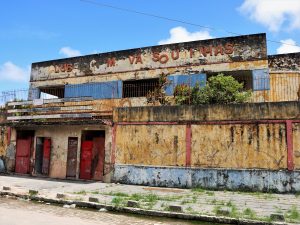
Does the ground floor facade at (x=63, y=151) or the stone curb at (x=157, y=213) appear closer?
the stone curb at (x=157, y=213)

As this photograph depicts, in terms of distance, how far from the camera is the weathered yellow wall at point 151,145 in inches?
→ 512

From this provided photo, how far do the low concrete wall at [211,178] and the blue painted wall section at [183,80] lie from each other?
6.02 m

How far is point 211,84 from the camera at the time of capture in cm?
1527

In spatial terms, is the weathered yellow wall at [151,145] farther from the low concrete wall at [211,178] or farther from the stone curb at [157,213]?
the stone curb at [157,213]

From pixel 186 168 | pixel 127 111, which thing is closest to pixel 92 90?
pixel 127 111

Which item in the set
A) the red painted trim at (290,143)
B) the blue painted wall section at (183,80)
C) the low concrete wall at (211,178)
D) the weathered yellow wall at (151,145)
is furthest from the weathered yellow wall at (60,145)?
the red painted trim at (290,143)

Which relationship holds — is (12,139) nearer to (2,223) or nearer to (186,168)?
(186,168)

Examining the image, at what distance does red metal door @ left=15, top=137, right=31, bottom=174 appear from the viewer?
17028 millimetres

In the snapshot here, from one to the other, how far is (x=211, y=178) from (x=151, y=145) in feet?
9.24

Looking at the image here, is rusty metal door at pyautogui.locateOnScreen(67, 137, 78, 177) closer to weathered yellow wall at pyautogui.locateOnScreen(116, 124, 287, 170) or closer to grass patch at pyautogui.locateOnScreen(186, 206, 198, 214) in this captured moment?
weathered yellow wall at pyautogui.locateOnScreen(116, 124, 287, 170)

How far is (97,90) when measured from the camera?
20.2 m

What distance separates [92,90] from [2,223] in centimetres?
1448

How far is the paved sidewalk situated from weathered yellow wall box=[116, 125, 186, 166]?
1.22 meters

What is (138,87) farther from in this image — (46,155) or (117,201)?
(117,201)
